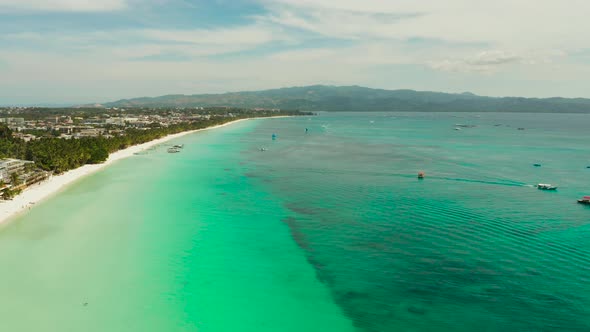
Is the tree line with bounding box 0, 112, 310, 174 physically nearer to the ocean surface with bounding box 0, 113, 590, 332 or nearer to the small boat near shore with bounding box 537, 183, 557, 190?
the ocean surface with bounding box 0, 113, 590, 332

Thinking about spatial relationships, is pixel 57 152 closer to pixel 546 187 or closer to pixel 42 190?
pixel 42 190

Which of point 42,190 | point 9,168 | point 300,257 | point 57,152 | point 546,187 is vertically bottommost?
point 300,257

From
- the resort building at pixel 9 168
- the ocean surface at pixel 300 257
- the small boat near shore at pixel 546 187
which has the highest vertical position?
the resort building at pixel 9 168

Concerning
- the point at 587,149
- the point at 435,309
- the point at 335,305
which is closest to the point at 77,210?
the point at 335,305

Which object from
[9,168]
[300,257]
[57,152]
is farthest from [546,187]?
[57,152]

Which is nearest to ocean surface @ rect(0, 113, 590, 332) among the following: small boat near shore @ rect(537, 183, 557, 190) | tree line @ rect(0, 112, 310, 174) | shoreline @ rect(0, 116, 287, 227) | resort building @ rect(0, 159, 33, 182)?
small boat near shore @ rect(537, 183, 557, 190)

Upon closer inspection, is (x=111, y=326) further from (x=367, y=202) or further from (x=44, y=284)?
(x=367, y=202)

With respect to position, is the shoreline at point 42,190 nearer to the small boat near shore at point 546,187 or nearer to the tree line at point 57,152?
the tree line at point 57,152

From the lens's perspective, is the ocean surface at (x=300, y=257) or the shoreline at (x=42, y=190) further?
the shoreline at (x=42, y=190)

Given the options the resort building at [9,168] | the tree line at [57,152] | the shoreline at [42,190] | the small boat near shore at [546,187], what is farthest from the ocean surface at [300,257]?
the resort building at [9,168]
